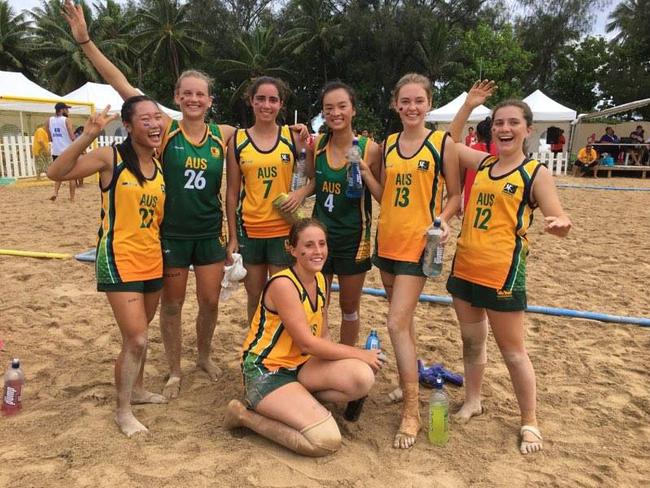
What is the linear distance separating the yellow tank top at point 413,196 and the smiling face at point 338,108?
41 centimetres

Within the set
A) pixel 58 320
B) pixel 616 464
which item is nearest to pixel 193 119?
pixel 58 320

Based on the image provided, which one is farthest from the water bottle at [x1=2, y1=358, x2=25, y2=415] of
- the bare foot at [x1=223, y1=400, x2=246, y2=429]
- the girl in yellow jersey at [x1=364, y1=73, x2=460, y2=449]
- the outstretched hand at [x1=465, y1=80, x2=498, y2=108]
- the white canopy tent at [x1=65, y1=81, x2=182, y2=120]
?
the white canopy tent at [x1=65, y1=81, x2=182, y2=120]

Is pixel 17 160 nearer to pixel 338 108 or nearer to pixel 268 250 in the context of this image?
pixel 268 250

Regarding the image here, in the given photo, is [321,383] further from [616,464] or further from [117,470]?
[616,464]

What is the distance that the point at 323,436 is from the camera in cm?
292

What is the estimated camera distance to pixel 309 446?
9.49 feet

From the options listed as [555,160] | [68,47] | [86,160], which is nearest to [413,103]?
[86,160]

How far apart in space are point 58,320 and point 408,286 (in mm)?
3476

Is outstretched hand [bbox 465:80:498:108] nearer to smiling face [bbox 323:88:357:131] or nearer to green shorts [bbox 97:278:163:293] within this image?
smiling face [bbox 323:88:357:131]

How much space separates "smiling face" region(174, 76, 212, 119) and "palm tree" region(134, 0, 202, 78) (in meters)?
41.0

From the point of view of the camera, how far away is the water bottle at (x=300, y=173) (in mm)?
3855

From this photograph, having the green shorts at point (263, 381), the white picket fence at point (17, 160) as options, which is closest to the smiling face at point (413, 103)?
the green shorts at point (263, 381)

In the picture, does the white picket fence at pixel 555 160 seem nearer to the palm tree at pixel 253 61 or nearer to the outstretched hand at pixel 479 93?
the outstretched hand at pixel 479 93

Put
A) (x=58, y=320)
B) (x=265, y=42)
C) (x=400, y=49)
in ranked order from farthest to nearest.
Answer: (x=265, y=42) < (x=400, y=49) < (x=58, y=320)
